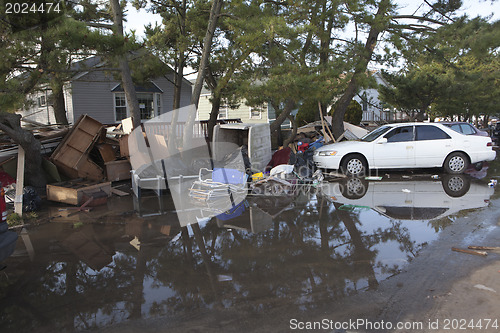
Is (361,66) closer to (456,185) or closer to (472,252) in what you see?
(456,185)

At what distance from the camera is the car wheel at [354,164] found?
10672 mm

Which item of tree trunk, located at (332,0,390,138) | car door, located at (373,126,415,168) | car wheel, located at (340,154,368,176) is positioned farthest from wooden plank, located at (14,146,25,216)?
tree trunk, located at (332,0,390,138)

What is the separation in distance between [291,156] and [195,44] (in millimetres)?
6665

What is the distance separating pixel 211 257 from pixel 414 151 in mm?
7726

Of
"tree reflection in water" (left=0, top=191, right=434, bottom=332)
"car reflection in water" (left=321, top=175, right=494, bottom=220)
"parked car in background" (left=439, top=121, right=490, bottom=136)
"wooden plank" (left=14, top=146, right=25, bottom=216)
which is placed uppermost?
"parked car in background" (left=439, top=121, right=490, bottom=136)

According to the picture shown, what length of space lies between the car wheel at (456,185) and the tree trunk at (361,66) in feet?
14.8

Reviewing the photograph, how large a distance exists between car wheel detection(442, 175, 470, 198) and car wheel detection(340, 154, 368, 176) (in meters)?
2.17

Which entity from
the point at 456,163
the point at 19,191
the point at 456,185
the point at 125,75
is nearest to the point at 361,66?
the point at 456,163

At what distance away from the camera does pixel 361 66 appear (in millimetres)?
12703

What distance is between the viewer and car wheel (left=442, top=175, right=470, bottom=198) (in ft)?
27.7

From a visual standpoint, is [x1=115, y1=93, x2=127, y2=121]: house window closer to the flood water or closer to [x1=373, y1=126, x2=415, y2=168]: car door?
the flood water

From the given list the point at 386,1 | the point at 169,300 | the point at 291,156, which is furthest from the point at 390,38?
the point at 169,300

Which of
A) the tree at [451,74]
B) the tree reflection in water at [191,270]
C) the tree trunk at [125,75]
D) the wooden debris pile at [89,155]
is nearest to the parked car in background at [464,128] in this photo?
the tree at [451,74]

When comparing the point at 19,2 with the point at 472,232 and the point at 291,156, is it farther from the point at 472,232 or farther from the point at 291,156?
the point at 472,232
